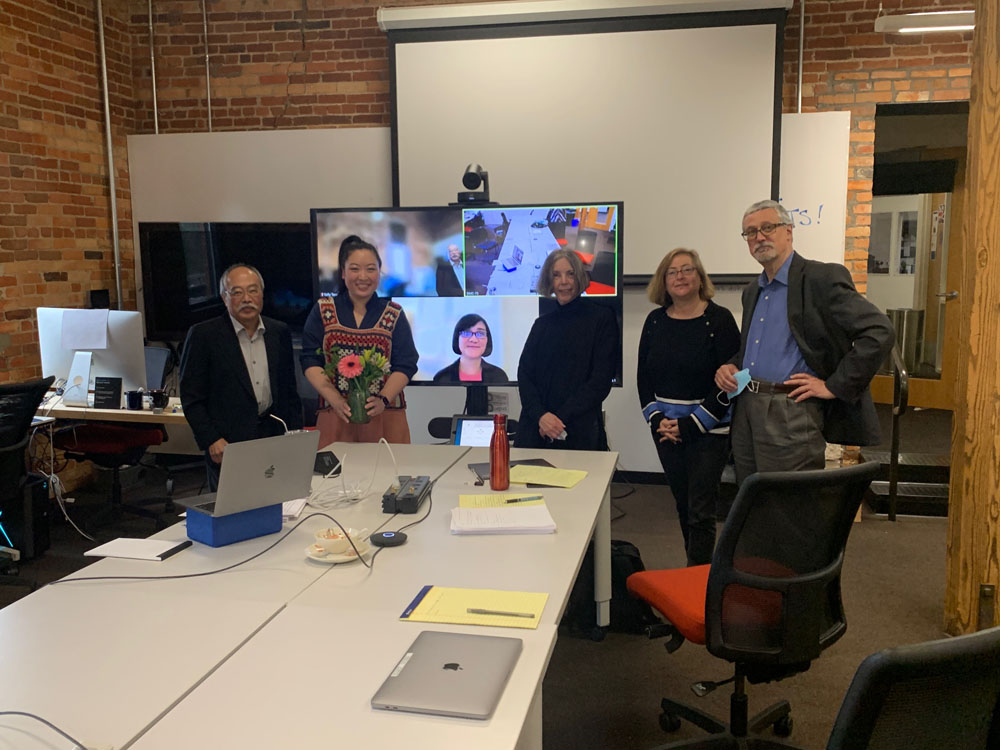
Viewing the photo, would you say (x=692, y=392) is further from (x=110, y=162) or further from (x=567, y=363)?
(x=110, y=162)

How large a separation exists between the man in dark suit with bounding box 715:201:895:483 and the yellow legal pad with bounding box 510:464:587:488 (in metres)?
0.72

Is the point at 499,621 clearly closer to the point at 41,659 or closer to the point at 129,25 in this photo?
the point at 41,659

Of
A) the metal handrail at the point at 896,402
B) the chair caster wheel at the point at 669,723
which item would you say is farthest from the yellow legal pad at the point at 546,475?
the metal handrail at the point at 896,402

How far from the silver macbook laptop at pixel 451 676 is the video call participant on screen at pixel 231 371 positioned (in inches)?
75.4

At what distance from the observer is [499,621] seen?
1.64m

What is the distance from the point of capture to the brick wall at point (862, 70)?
16.1ft

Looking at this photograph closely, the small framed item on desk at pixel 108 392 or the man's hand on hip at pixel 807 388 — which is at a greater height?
the man's hand on hip at pixel 807 388

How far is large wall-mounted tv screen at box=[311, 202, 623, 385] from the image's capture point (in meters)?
4.07

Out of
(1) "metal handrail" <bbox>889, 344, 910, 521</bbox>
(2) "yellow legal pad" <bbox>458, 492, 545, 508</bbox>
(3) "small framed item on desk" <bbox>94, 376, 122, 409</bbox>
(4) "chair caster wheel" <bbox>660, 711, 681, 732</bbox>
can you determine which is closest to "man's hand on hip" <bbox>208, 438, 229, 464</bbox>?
(2) "yellow legal pad" <bbox>458, 492, 545, 508</bbox>

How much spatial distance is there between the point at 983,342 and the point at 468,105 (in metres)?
3.36

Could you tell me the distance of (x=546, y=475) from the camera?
2.75 m

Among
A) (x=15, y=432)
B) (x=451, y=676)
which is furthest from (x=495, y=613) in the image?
(x=15, y=432)

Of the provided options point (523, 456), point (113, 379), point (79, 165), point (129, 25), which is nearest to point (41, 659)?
point (523, 456)

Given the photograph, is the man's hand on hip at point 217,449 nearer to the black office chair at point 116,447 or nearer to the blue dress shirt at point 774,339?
the black office chair at point 116,447
